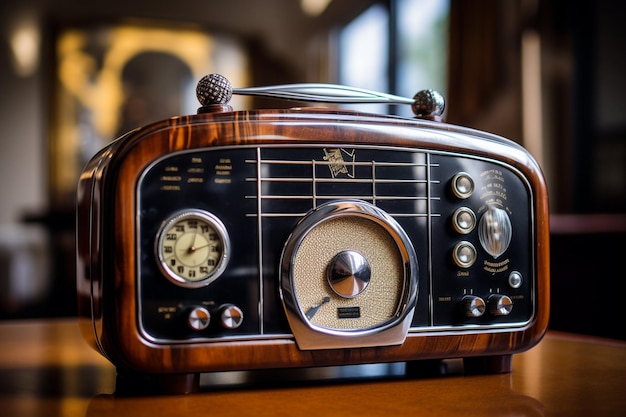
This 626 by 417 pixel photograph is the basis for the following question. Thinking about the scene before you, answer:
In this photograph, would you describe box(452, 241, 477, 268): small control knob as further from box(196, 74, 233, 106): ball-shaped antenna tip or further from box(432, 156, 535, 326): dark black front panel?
box(196, 74, 233, 106): ball-shaped antenna tip

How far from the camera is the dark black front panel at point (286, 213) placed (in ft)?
2.30

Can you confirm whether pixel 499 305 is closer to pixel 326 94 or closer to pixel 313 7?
pixel 326 94

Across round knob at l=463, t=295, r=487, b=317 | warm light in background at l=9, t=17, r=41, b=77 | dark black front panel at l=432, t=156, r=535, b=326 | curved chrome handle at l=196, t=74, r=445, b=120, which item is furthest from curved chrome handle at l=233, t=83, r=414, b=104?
warm light in background at l=9, t=17, r=41, b=77

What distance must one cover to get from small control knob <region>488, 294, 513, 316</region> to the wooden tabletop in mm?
67

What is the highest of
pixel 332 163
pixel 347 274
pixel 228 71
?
pixel 228 71

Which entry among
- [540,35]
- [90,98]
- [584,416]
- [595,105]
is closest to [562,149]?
[595,105]

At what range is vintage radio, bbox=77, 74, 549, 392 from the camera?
696 mm

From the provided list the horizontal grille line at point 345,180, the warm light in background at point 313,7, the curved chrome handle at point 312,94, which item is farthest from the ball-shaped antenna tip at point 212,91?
the warm light in background at point 313,7

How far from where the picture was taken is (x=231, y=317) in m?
0.71

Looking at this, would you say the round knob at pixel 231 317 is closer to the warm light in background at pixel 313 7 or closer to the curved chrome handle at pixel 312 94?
the curved chrome handle at pixel 312 94

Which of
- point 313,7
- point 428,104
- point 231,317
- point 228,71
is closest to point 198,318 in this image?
point 231,317

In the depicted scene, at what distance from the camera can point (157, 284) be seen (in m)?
0.70

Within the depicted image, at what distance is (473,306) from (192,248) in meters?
0.30

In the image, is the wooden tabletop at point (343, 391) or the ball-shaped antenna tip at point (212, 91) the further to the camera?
the ball-shaped antenna tip at point (212, 91)
